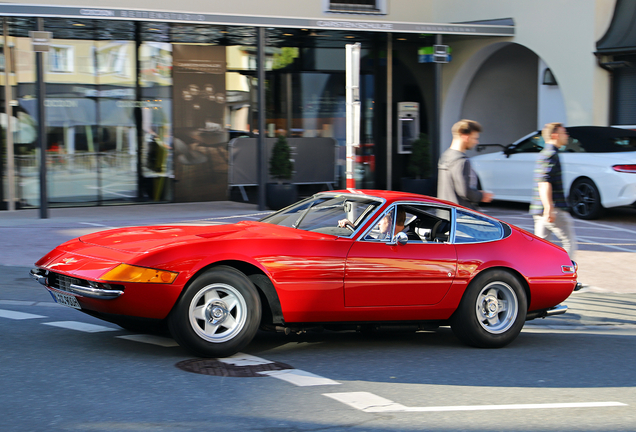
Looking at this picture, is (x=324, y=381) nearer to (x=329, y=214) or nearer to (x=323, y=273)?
(x=323, y=273)

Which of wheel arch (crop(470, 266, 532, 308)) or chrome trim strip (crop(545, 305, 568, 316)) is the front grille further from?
chrome trim strip (crop(545, 305, 568, 316))

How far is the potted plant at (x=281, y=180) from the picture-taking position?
1602 cm

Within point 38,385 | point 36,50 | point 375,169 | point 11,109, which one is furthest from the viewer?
point 375,169

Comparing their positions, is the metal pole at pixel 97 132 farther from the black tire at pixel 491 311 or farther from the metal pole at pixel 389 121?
the black tire at pixel 491 311

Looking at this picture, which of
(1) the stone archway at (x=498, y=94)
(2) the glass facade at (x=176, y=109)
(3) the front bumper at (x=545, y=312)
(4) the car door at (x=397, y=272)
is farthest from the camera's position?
(1) the stone archway at (x=498, y=94)

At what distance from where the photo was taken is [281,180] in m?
16.5

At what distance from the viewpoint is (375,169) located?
20.3 meters

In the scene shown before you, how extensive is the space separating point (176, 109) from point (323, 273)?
1317 centimetres

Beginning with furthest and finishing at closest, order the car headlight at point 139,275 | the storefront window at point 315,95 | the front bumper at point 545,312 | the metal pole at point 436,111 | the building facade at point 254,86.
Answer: the storefront window at point 315,95 → the metal pole at point 436,111 → the building facade at point 254,86 → the front bumper at point 545,312 → the car headlight at point 139,275

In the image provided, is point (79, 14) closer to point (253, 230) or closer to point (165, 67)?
point (165, 67)

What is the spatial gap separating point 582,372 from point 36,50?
34.3ft

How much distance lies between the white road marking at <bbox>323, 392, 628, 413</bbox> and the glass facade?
12.2 m

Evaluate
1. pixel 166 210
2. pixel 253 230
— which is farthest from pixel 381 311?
pixel 166 210

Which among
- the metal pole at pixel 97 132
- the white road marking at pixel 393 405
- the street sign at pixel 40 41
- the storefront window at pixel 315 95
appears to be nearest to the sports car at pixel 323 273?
the white road marking at pixel 393 405
